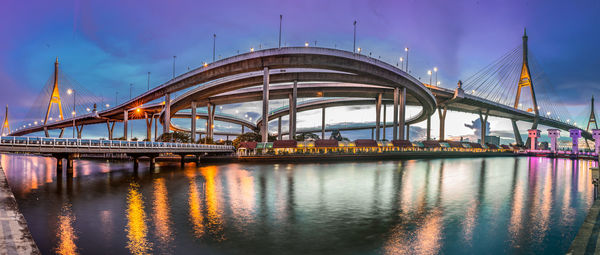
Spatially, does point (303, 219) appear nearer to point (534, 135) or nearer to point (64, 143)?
point (64, 143)

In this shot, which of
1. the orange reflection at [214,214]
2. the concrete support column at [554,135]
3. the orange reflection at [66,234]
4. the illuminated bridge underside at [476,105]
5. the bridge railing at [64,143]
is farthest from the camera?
the illuminated bridge underside at [476,105]

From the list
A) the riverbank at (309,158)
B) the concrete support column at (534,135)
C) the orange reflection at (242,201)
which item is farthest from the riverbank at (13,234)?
the concrete support column at (534,135)

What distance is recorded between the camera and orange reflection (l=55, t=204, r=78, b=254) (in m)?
10.9

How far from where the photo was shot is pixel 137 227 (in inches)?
533

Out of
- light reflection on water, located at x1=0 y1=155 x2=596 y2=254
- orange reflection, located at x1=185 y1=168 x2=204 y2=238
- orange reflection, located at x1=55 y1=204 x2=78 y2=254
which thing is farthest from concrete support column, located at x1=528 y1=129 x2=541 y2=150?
orange reflection, located at x1=55 y1=204 x2=78 y2=254

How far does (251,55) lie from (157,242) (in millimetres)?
54172

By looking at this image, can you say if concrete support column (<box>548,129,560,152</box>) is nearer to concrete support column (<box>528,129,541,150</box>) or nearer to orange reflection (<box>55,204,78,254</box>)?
concrete support column (<box>528,129,541,150</box>)

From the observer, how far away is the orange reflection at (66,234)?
10.9 metres

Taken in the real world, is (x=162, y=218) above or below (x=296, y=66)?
below

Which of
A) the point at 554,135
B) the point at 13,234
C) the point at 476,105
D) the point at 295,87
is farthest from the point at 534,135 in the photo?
the point at 13,234

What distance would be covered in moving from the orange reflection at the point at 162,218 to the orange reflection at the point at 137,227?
453 mm

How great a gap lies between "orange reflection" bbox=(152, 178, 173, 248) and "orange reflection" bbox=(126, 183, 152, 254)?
0.45m

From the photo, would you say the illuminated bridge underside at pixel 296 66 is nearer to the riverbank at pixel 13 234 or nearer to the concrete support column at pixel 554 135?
the riverbank at pixel 13 234

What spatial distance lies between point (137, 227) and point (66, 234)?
8.13ft
